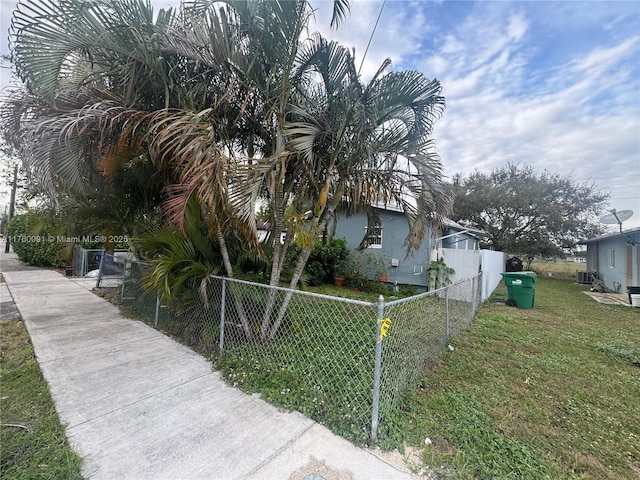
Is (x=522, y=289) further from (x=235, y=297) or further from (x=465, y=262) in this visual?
(x=235, y=297)

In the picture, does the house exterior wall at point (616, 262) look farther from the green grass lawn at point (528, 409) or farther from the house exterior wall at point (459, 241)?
the green grass lawn at point (528, 409)

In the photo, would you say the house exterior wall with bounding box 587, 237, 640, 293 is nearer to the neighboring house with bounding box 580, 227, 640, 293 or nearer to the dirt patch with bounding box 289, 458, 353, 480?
the neighboring house with bounding box 580, 227, 640, 293

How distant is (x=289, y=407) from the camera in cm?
259

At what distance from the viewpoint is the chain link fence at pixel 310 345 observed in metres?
2.47

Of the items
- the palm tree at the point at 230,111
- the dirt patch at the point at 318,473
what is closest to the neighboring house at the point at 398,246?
the palm tree at the point at 230,111

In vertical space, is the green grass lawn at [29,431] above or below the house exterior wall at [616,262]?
below

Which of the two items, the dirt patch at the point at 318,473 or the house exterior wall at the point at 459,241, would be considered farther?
the house exterior wall at the point at 459,241

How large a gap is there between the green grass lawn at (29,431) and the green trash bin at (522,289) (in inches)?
369

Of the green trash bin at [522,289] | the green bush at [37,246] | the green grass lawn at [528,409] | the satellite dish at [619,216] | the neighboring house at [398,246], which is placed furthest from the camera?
the green bush at [37,246]

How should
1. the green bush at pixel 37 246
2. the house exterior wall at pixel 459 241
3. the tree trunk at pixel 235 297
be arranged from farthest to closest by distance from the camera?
1. the green bush at pixel 37 246
2. the house exterior wall at pixel 459 241
3. the tree trunk at pixel 235 297

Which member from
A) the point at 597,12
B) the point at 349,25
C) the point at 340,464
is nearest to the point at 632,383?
the point at 340,464

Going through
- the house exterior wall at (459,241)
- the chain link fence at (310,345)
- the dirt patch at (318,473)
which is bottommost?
the dirt patch at (318,473)

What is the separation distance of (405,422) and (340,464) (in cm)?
74

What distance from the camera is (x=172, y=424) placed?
7.63 ft
